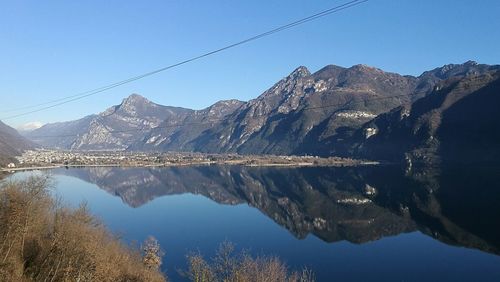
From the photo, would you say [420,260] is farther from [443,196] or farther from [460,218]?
[443,196]

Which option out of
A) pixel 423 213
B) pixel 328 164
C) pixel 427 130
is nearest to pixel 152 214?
pixel 423 213

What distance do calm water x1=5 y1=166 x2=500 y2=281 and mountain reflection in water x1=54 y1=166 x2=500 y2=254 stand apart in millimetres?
151

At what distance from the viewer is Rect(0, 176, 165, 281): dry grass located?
20312 mm

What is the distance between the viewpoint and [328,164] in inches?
6334

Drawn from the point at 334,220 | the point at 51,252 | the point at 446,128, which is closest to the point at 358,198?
the point at 334,220

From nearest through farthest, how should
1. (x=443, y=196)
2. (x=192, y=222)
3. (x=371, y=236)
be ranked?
1. (x=371, y=236)
2. (x=192, y=222)
3. (x=443, y=196)

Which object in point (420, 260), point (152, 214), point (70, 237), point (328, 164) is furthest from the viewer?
point (328, 164)

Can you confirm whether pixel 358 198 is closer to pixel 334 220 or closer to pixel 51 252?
pixel 334 220

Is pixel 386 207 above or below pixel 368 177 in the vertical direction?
above

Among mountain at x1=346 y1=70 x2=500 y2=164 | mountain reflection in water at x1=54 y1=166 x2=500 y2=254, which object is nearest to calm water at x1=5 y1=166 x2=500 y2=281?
mountain reflection in water at x1=54 y1=166 x2=500 y2=254

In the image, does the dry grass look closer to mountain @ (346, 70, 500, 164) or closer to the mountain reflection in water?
the mountain reflection in water

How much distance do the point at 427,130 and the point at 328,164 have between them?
37198mm

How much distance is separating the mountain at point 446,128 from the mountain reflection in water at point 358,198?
36804 millimetres

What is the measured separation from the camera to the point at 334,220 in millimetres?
63562
